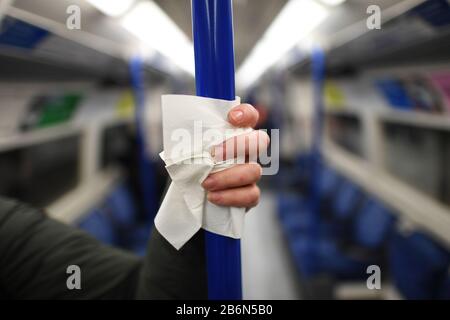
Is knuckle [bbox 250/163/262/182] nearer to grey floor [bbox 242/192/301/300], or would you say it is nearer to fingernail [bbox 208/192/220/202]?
fingernail [bbox 208/192/220/202]

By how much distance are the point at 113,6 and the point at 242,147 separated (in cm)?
106

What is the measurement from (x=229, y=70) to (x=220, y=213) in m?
0.27

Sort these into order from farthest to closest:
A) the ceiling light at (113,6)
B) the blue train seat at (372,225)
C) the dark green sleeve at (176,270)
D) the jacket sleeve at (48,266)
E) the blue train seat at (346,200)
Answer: the blue train seat at (346,200), the blue train seat at (372,225), the ceiling light at (113,6), the jacket sleeve at (48,266), the dark green sleeve at (176,270)

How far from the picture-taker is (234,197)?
21.4 inches

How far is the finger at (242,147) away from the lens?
527 millimetres

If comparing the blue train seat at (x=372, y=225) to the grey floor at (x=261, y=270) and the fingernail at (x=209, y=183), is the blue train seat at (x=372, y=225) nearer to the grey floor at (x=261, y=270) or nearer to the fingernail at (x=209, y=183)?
the grey floor at (x=261, y=270)

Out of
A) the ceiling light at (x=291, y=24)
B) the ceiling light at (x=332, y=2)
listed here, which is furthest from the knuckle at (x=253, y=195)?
the ceiling light at (x=332, y=2)

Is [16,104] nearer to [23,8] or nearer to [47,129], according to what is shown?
[47,129]

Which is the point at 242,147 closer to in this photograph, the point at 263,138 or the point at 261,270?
the point at 263,138

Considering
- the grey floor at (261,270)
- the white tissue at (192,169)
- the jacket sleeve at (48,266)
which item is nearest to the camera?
the white tissue at (192,169)

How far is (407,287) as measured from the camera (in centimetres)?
153

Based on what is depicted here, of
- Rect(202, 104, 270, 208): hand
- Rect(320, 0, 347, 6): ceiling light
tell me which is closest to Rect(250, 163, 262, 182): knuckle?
Rect(202, 104, 270, 208): hand

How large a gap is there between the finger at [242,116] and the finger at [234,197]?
12cm

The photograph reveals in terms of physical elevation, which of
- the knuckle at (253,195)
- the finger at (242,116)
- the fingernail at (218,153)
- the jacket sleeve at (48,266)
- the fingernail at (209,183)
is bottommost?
the jacket sleeve at (48,266)
